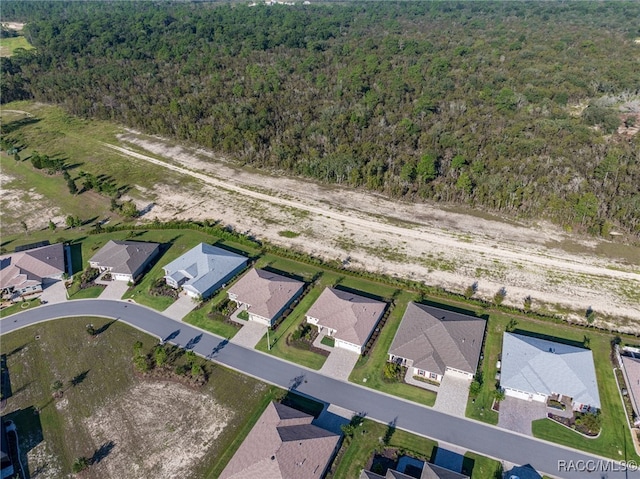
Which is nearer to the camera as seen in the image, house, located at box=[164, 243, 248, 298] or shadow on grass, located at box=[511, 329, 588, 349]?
shadow on grass, located at box=[511, 329, 588, 349]

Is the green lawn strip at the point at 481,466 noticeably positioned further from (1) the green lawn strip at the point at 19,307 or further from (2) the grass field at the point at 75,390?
(1) the green lawn strip at the point at 19,307

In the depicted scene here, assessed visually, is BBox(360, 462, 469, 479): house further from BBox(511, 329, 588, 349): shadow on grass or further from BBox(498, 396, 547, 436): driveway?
BBox(511, 329, 588, 349): shadow on grass

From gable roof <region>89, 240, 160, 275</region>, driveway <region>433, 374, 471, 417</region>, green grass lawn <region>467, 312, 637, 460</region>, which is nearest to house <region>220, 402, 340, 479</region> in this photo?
driveway <region>433, 374, 471, 417</region>

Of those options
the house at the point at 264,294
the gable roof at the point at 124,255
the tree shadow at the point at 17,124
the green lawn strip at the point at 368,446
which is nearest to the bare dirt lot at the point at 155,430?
the house at the point at 264,294

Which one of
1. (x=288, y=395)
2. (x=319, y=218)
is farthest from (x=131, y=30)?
(x=288, y=395)

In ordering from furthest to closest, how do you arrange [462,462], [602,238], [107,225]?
[107,225] → [602,238] → [462,462]

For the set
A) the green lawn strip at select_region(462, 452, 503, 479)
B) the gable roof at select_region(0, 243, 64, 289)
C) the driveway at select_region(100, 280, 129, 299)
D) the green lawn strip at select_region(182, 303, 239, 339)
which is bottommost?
the green lawn strip at select_region(462, 452, 503, 479)

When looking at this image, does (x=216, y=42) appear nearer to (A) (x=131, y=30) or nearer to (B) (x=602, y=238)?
(A) (x=131, y=30)
